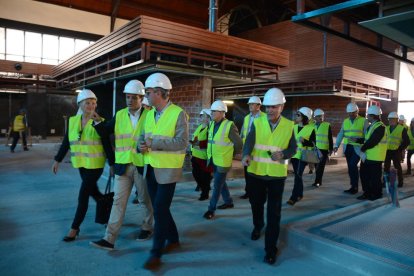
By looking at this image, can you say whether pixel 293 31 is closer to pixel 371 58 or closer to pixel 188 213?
pixel 371 58

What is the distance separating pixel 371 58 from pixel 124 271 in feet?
51.8

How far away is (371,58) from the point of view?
15.3 m

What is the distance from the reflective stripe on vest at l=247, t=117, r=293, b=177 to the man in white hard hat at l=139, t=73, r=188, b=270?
85cm

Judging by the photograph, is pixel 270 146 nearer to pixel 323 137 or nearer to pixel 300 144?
pixel 300 144

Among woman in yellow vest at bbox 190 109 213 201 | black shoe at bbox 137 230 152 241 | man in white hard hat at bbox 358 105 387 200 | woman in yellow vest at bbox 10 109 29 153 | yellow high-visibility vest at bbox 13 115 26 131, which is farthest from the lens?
yellow high-visibility vest at bbox 13 115 26 131

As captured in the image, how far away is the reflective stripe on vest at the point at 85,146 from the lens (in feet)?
11.9

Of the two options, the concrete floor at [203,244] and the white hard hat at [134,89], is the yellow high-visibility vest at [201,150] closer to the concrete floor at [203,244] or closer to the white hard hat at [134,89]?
the concrete floor at [203,244]

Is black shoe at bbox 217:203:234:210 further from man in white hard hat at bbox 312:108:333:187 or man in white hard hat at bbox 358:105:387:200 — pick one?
man in white hard hat at bbox 312:108:333:187

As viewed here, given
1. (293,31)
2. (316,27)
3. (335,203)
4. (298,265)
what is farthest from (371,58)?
(298,265)

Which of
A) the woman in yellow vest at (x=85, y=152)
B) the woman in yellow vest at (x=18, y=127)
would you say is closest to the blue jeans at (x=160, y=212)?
the woman in yellow vest at (x=85, y=152)

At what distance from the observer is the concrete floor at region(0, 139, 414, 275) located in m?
3.09

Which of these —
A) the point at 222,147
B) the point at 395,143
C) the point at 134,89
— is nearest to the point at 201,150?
the point at 222,147

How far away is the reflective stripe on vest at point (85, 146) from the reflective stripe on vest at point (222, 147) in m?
1.74

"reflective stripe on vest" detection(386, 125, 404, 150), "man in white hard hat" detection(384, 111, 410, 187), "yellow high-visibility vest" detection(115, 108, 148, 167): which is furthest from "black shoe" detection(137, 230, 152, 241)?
"reflective stripe on vest" detection(386, 125, 404, 150)
